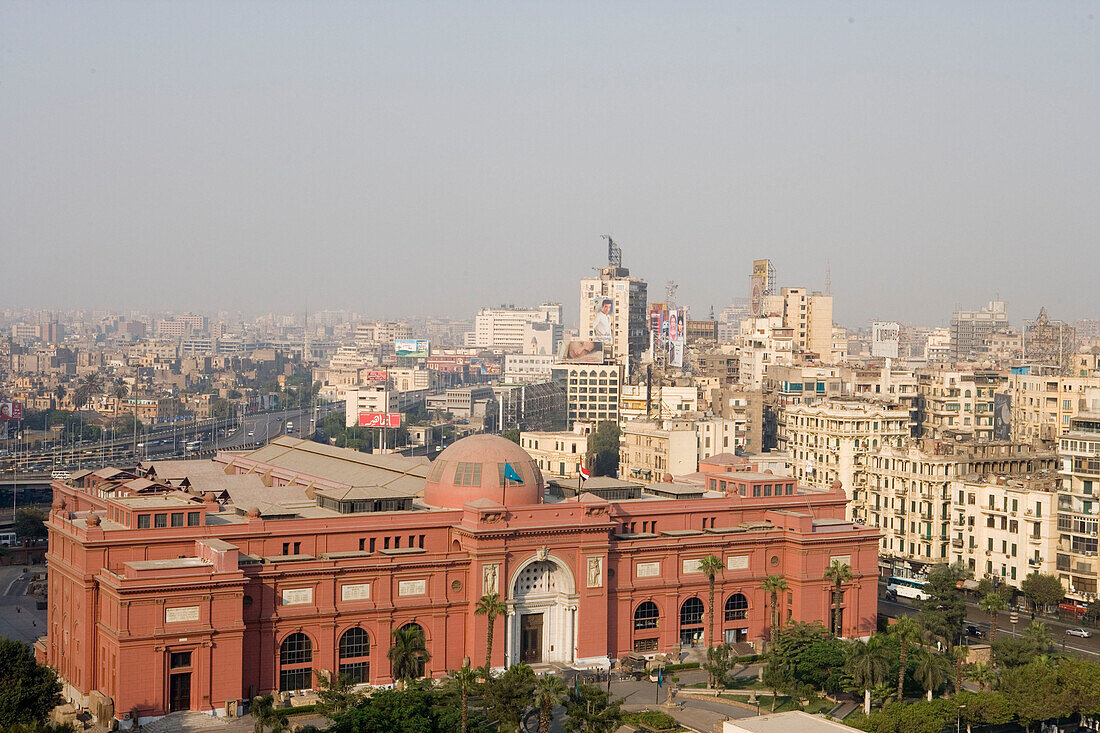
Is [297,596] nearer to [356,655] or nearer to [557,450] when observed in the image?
[356,655]

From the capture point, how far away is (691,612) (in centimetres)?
7162

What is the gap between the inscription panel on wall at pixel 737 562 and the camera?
72.4 m

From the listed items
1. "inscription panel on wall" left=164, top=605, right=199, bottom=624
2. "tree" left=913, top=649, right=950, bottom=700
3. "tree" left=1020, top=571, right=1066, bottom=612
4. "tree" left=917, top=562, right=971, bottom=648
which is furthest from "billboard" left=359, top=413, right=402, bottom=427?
"tree" left=913, top=649, right=950, bottom=700

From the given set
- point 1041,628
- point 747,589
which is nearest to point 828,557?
point 747,589

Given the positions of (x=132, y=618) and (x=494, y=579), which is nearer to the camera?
→ (x=132, y=618)

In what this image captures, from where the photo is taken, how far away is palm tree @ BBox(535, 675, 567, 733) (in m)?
53.9

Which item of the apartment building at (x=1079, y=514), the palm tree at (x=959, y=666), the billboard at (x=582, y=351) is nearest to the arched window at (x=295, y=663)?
the palm tree at (x=959, y=666)

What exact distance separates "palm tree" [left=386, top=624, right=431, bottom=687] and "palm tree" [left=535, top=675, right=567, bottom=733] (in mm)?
7207

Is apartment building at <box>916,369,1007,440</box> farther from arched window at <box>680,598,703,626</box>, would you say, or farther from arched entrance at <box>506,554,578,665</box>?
arched entrance at <box>506,554,578,665</box>

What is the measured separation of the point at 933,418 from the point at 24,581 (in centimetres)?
7990

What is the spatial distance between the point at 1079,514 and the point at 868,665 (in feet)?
102

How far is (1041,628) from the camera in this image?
6456 cm

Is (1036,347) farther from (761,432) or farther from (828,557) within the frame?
(828,557)

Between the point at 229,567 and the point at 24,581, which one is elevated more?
the point at 229,567
